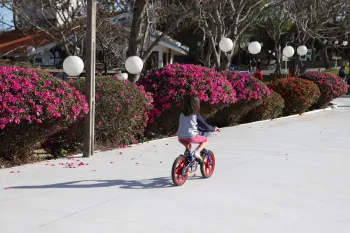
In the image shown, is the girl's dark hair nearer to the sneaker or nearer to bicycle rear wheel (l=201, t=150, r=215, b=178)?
the sneaker

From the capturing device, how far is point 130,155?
9.49m

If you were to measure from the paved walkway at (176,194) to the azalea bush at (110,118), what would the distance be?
0.49 m

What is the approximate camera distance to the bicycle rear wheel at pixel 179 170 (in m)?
6.89

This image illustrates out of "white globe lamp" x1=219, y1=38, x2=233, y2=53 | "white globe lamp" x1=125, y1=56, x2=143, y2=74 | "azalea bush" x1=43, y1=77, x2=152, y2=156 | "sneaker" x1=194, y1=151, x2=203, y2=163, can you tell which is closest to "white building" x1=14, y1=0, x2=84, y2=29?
"white globe lamp" x1=219, y1=38, x2=233, y2=53

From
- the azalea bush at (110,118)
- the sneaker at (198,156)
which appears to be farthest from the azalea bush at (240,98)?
the sneaker at (198,156)

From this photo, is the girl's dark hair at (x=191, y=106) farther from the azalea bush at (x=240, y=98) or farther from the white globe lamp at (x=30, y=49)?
the white globe lamp at (x=30, y=49)

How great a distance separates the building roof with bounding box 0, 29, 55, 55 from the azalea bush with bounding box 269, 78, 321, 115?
994 cm

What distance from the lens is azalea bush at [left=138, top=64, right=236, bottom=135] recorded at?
38.2 ft

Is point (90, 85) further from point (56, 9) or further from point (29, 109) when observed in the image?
point (56, 9)

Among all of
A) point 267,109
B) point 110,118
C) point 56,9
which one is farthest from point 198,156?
point 56,9

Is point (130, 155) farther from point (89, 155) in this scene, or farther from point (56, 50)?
point (56, 50)

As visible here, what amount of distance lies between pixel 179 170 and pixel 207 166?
731 mm

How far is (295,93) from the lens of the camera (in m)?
18.1

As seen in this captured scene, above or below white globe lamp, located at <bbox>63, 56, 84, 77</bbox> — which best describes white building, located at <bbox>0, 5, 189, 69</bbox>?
above
